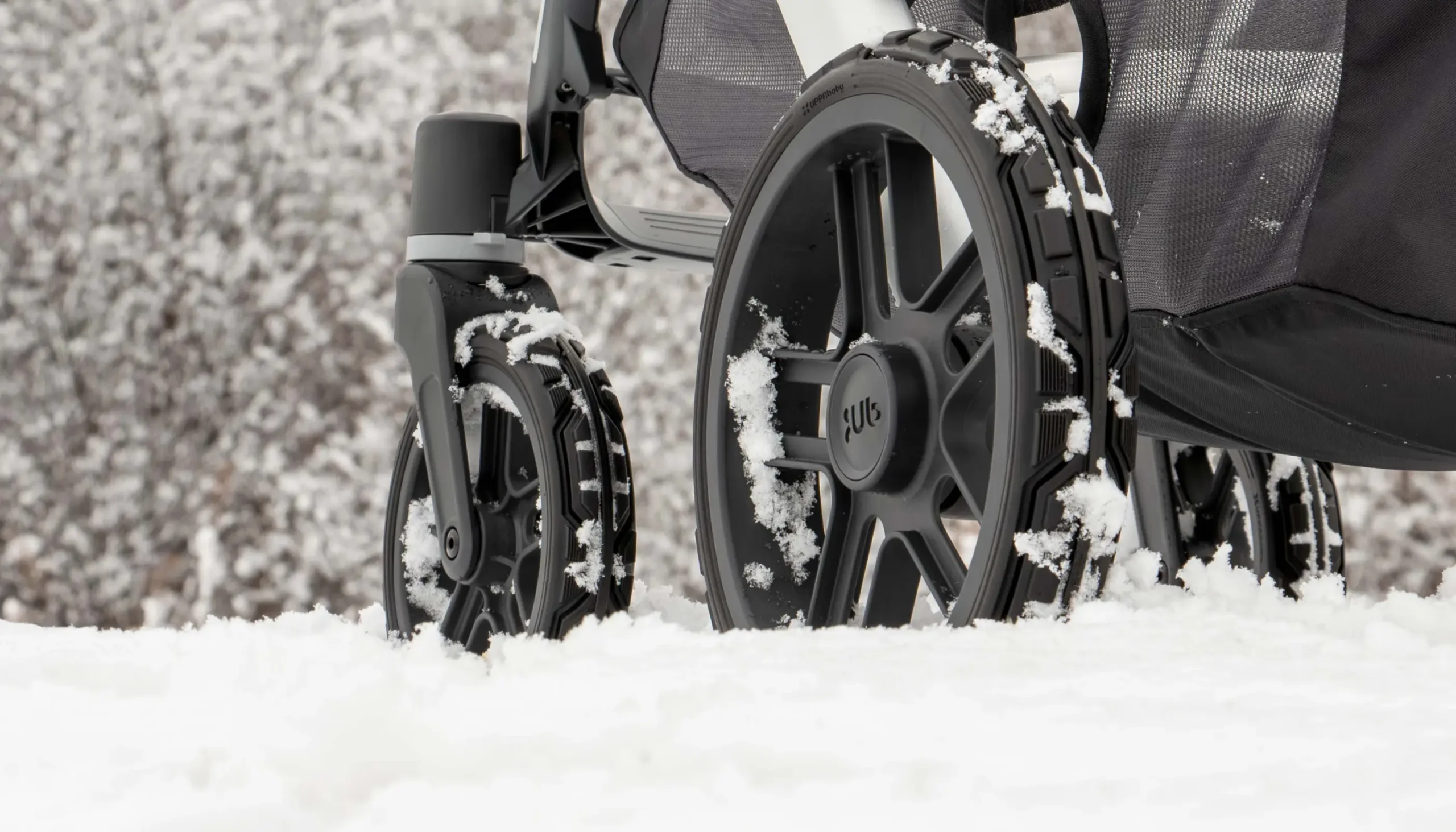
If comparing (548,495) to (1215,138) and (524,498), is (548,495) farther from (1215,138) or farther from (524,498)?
(1215,138)

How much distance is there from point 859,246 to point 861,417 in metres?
0.15

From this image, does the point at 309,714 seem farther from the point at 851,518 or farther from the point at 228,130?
the point at 228,130

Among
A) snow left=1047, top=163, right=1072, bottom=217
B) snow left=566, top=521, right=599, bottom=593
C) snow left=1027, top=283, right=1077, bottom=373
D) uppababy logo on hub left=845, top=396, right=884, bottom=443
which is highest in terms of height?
snow left=1047, top=163, right=1072, bottom=217

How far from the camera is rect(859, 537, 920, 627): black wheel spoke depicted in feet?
3.20

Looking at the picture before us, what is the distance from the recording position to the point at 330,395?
11.3 feet

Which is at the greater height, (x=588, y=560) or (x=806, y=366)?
(x=806, y=366)

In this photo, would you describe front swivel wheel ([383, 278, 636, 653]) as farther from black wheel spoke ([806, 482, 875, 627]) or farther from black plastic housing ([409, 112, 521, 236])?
black wheel spoke ([806, 482, 875, 627])

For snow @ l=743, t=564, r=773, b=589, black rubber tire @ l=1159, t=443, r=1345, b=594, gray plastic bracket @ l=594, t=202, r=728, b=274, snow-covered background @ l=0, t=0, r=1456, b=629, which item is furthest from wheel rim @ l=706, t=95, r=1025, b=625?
snow-covered background @ l=0, t=0, r=1456, b=629

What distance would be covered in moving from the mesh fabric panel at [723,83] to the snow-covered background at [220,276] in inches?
78.8

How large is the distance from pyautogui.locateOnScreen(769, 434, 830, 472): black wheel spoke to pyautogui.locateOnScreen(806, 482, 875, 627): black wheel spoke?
25 mm

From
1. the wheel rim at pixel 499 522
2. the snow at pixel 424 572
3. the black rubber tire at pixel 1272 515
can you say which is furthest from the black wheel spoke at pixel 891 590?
the black rubber tire at pixel 1272 515

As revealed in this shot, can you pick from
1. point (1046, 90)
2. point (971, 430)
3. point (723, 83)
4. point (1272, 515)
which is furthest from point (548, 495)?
→ point (1272, 515)

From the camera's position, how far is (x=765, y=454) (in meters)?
1.03

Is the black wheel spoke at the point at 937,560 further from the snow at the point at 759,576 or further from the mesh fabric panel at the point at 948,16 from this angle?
the mesh fabric panel at the point at 948,16
